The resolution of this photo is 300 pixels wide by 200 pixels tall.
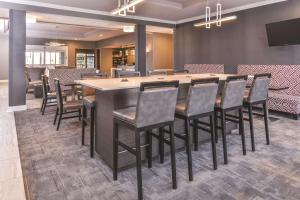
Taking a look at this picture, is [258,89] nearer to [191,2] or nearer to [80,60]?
[191,2]

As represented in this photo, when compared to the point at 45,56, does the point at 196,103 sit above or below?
below

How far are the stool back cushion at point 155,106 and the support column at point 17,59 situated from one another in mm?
4938

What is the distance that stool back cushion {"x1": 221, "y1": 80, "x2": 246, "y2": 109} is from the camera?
261cm

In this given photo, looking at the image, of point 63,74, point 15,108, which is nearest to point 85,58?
point 63,74

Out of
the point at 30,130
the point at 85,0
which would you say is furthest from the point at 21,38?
the point at 30,130


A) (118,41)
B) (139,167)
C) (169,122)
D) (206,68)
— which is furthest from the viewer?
(118,41)

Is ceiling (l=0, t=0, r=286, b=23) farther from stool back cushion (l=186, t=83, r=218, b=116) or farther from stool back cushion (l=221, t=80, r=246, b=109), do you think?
stool back cushion (l=186, t=83, r=218, b=116)

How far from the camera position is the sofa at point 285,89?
4684mm

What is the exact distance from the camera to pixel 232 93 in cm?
267

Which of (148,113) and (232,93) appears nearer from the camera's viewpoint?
(148,113)

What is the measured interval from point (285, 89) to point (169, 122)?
13.7 feet

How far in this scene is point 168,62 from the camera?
1067 centimetres

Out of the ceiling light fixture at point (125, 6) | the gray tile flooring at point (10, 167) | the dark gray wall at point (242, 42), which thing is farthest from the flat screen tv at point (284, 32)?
the gray tile flooring at point (10, 167)

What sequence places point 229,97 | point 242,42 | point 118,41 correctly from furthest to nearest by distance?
1. point 118,41
2. point 242,42
3. point 229,97
